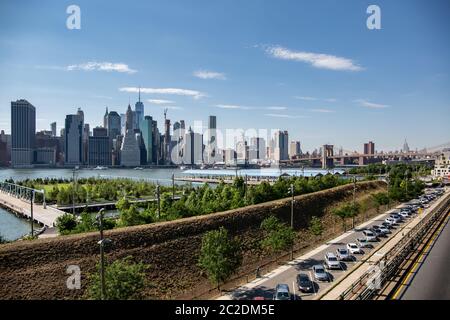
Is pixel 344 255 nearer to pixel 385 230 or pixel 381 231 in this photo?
pixel 381 231

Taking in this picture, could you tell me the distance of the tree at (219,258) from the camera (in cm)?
1563

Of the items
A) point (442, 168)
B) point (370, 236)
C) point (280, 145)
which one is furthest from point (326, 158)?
point (370, 236)

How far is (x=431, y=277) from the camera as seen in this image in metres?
13.8

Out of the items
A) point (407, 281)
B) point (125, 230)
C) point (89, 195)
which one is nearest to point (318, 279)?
point (407, 281)

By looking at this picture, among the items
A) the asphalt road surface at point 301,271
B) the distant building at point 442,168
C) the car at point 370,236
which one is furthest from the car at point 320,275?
the distant building at point 442,168

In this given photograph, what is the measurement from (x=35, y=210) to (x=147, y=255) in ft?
101

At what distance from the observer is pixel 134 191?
60.1 meters

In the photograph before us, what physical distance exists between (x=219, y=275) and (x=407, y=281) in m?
7.24

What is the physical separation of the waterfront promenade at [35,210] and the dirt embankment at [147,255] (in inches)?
669

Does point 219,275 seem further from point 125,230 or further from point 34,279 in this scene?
point 34,279

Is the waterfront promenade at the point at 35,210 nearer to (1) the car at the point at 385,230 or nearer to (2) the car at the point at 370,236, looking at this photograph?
(2) the car at the point at 370,236

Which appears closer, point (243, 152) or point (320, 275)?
point (320, 275)

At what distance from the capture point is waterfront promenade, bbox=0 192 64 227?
37862 millimetres

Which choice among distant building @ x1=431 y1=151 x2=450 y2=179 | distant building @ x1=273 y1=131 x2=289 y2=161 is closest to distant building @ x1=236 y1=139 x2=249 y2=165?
distant building @ x1=273 y1=131 x2=289 y2=161
